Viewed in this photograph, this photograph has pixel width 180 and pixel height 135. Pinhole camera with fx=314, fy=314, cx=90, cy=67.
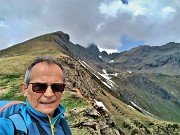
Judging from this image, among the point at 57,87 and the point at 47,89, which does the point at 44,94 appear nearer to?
the point at 47,89

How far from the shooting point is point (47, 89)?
438 cm

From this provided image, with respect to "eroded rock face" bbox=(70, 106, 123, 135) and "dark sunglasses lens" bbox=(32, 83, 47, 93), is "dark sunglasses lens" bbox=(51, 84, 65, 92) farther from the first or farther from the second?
"eroded rock face" bbox=(70, 106, 123, 135)

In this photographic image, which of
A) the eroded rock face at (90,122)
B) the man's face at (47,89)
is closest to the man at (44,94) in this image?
the man's face at (47,89)

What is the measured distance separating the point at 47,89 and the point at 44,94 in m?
0.08

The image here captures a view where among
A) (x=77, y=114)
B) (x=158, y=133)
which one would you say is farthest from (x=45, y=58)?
(x=158, y=133)

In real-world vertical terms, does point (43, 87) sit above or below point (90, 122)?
above

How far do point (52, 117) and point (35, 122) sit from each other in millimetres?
384

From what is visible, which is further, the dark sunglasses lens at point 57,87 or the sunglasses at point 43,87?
the dark sunglasses lens at point 57,87

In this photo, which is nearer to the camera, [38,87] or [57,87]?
[38,87]

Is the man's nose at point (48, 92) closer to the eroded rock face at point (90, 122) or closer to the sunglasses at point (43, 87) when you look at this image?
the sunglasses at point (43, 87)

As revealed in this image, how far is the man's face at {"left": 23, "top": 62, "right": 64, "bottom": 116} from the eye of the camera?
4.29 meters

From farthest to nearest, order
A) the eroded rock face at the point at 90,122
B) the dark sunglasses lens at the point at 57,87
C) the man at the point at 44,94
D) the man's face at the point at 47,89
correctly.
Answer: the eroded rock face at the point at 90,122 → the dark sunglasses lens at the point at 57,87 → the man's face at the point at 47,89 → the man at the point at 44,94

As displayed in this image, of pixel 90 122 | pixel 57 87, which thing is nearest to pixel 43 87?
pixel 57 87

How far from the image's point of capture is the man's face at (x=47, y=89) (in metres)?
4.29
